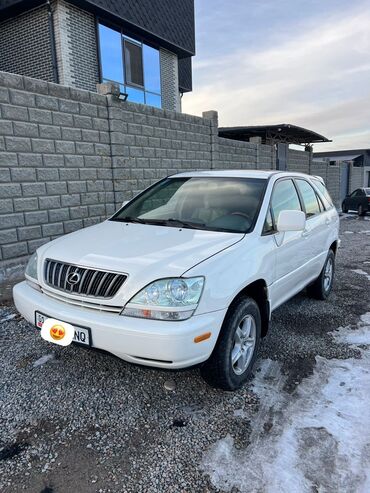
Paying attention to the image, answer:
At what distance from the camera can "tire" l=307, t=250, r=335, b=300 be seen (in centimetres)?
473

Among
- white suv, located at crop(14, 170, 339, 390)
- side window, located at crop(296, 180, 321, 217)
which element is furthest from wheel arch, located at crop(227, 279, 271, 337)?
side window, located at crop(296, 180, 321, 217)

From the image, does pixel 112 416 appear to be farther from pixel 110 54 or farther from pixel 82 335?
pixel 110 54

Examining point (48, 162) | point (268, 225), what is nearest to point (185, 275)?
point (268, 225)

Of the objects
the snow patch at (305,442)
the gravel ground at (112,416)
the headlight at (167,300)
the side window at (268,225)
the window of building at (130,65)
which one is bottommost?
the snow patch at (305,442)

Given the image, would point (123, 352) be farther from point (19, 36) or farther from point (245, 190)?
point (19, 36)

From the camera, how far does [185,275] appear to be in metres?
2.34

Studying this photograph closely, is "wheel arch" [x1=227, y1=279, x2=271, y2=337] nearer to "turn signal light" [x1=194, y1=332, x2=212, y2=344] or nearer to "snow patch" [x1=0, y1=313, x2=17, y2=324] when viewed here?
"turn signal light" [x1=194, y1=332, x2=212, y2=344]

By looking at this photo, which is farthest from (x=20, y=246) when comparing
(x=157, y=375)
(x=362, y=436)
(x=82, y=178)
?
(x=362, y=436)

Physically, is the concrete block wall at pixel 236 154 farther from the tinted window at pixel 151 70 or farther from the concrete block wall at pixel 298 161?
the tinted window at pixel 151 70

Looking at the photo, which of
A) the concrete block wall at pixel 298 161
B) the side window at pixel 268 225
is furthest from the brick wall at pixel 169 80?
the side window at pixel 268 225

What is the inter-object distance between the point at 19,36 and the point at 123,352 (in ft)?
37.0

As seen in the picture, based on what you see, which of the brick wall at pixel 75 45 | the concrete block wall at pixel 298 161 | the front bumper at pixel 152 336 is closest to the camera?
the front bumper at pixel 152 336

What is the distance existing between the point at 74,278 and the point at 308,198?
3.00m

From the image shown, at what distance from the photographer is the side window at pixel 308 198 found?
4288 mm
